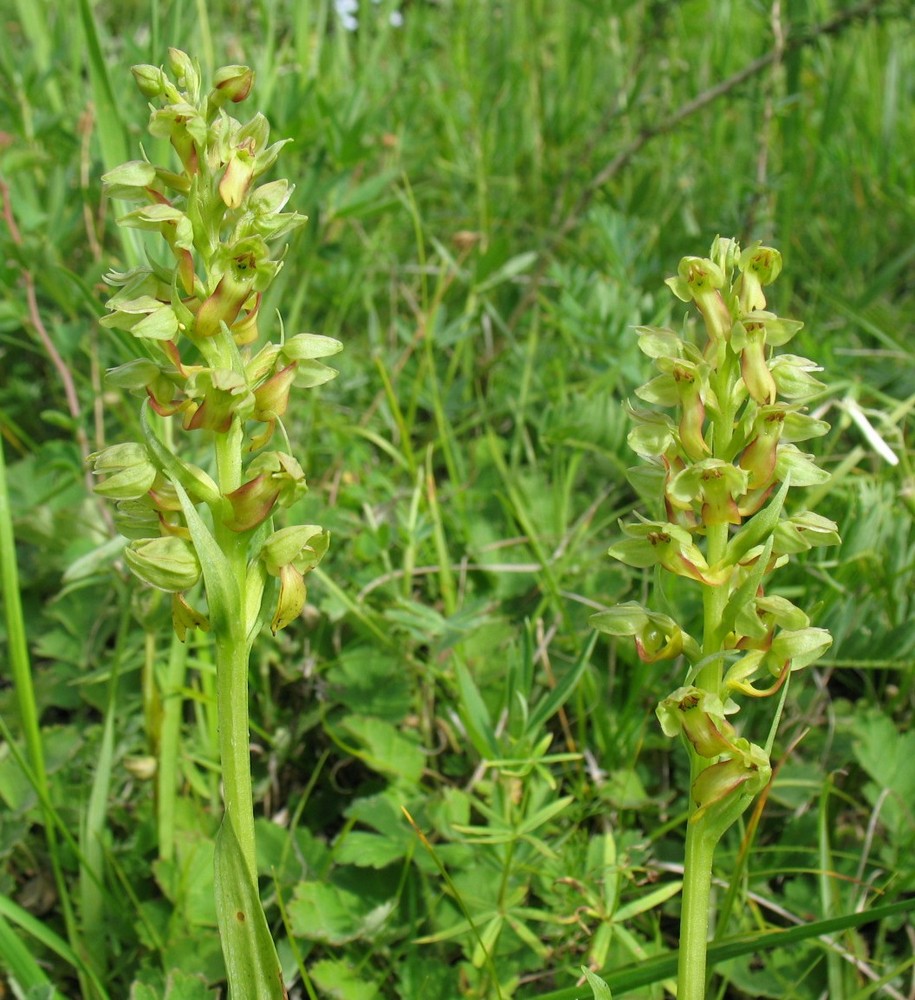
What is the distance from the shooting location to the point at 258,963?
38.4 inches

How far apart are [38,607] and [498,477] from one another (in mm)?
911

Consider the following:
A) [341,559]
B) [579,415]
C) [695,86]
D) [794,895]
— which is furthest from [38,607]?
[695,86]

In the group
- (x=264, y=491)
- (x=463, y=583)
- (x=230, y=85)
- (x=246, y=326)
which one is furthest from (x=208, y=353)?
(x=463, y=583)

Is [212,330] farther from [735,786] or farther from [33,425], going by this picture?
[33,425]

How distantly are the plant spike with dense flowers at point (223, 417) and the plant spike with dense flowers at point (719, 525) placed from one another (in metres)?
0.32

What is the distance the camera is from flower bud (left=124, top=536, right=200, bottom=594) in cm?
98

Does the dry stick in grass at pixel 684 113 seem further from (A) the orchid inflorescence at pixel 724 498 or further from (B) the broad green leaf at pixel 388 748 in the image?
(A) the orchid inflorescence at pixel 724 498

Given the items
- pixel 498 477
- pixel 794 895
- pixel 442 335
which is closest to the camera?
pixel 794 895

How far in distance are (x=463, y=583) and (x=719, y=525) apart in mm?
992

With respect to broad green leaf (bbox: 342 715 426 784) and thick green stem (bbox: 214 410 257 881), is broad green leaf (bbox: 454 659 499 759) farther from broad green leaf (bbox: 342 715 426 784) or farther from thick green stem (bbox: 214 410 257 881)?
thick green stem (bbox: 214 410 257 881)

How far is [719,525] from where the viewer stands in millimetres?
989

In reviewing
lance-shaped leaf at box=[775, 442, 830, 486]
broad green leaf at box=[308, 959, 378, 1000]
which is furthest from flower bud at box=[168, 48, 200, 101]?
broad green leaf at box=[308, 959, 378, 1000]

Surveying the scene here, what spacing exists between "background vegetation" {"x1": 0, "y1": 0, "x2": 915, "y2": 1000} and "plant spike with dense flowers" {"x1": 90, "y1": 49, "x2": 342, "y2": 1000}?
23 cm

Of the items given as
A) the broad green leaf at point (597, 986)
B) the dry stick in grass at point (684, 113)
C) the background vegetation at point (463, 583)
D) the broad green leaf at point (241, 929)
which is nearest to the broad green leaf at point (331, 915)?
the background vegetation at point (463, 583)
